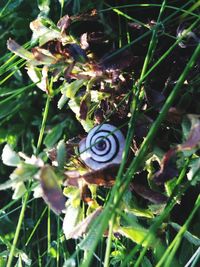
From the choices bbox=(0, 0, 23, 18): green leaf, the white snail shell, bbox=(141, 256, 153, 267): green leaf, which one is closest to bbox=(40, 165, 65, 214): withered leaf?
the white snail shell

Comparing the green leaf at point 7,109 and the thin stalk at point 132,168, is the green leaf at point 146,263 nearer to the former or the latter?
the thin stalk at point 132,168

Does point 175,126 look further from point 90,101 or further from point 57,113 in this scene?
point 57,113

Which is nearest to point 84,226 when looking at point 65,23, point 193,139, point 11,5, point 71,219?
point 71,219

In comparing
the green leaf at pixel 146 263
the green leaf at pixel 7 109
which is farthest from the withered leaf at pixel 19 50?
the green leaf at pixel 146 263

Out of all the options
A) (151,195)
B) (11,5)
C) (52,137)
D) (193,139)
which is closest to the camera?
(193,139)

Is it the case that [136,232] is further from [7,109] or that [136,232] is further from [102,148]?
[7,109]
